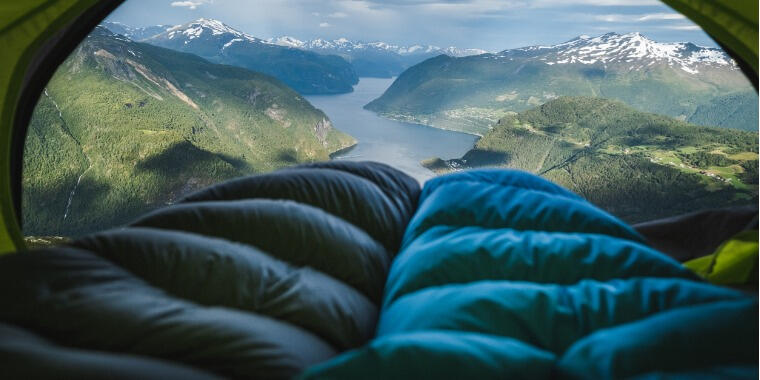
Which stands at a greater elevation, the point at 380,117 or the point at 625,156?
the point at 380,117

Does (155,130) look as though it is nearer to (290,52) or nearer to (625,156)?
(290,52)

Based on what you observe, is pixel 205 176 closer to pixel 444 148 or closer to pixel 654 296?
pixel 444 148

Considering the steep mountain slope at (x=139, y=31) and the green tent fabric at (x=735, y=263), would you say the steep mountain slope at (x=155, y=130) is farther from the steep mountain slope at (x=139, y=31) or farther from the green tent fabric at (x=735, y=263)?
the green tent fabric at (x=735, y=263)

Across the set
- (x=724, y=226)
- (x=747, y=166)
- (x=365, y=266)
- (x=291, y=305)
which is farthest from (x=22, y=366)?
(x=747, y=166)

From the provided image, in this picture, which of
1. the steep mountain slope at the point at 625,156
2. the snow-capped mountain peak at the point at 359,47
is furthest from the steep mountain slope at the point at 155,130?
the steep mountain slope at the point at 625,156

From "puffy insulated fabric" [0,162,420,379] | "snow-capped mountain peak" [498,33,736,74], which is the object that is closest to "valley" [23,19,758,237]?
"snow-capped mountain peak" [498,33,736,74]

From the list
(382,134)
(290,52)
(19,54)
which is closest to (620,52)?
(382,134)
